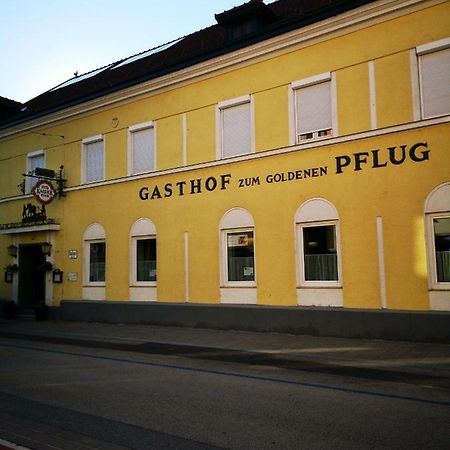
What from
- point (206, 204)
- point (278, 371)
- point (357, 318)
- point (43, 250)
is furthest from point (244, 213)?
point (43, 250)

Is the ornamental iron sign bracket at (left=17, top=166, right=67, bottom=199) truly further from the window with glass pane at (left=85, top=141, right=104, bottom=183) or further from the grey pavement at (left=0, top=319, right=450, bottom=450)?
the grey pavement at (left=0, top=319, right=450, bottom=450)

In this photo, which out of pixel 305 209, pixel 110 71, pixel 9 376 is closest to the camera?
pixel 9 376

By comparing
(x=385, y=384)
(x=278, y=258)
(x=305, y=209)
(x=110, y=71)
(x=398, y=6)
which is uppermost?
(x=110, y=71)

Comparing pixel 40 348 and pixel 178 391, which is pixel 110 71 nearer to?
pixel 40 348

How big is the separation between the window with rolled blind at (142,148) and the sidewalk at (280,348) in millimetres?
5530

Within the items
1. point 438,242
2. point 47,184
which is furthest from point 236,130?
point 47,184

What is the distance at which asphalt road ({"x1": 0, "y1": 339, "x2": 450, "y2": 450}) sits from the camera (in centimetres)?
506

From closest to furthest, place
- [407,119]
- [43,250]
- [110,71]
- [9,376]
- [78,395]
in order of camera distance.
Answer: [78,395] → [9,376] → [407,119] → [43,250] → [110,71]

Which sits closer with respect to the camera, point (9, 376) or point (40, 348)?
point (9, 376)

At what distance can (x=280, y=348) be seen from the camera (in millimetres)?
10898

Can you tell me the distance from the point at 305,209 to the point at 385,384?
6.38 meters

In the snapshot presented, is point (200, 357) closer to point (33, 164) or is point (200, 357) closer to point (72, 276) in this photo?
point (72, 276)

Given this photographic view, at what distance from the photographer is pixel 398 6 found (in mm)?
11883

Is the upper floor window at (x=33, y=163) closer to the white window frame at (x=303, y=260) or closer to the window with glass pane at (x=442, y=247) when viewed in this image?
the white window frame at (x=303, y=260)
